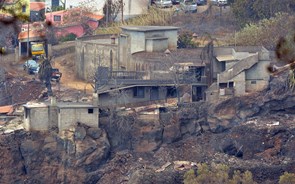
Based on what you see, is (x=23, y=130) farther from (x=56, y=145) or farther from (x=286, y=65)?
(x=286, y=65)

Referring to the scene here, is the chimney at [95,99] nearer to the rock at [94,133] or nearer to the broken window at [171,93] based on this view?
the rock at [94,133]

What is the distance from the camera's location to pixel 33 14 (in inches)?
2923

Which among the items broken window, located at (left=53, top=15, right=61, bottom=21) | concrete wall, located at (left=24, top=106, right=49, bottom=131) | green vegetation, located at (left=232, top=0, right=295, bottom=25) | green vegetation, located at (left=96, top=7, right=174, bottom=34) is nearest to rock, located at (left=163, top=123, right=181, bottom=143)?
concrete wall, located at (left=24, top=106, right=49, bottom=131)

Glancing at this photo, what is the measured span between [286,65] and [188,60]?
10.8ft

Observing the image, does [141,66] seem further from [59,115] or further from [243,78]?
[59,115]

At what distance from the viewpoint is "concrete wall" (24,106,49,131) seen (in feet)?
195

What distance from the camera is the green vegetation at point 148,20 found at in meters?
70.6

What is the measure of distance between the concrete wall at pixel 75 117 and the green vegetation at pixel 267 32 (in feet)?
24.7

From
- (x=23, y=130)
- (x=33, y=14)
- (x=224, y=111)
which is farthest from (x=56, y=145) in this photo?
(x=33, y=14)

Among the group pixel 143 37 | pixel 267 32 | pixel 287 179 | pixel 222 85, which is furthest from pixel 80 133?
pixel 267 32

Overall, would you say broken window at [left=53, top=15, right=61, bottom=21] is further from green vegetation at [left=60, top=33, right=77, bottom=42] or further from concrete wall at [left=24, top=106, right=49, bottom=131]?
concrete wall at [left=24, top=106, right=49, bottom=131]

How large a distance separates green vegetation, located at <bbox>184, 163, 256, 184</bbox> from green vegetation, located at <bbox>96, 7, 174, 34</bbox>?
16.5m

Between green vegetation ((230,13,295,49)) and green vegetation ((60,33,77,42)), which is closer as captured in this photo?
green vegetation ((230,13,295,49))

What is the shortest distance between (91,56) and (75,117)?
6.84m
